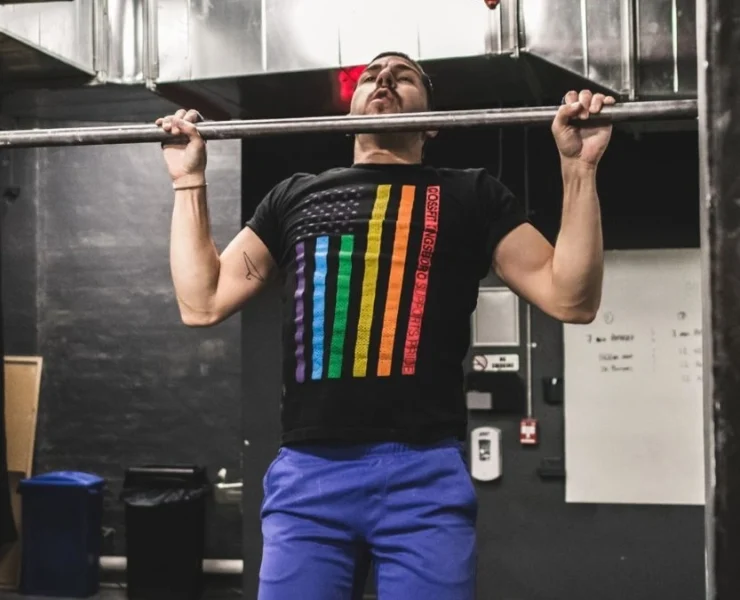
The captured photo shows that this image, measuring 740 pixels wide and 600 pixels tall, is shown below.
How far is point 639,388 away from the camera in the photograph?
3.55 meters

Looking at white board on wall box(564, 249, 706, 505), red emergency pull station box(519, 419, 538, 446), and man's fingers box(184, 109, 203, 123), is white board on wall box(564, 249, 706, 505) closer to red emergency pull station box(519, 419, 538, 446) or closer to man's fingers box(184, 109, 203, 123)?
red emergency pull station box(519, 419, 538, 446)

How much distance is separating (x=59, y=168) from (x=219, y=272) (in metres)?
3.73

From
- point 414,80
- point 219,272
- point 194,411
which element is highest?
point 414,80

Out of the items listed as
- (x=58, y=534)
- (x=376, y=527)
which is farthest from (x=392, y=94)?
(x=58, y=534)

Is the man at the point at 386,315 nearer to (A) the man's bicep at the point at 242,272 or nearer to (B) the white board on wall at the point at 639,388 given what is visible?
(A) the man's bicep at the point at 242,272

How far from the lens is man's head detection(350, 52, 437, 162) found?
1448mm

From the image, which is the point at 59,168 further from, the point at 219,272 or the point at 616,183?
the point at 219,272

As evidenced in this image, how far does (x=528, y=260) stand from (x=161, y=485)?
3347 millimetres

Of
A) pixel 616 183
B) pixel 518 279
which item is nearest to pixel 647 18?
pixel 616 183

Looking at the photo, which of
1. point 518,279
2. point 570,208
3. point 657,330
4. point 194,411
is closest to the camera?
point 570,208

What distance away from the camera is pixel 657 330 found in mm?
3529

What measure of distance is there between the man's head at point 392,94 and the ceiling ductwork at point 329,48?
4.70 feet

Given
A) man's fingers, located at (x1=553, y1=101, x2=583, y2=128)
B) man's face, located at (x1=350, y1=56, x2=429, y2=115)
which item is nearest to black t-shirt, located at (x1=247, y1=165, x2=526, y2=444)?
man's face, located at (x1=350, y1=56, x2=429, y2=115)

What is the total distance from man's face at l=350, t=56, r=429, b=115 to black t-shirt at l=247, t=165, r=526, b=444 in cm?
11
